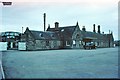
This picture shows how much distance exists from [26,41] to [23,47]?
3.44 m

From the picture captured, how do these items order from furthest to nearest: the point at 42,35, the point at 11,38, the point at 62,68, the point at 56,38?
1. the point at 11,38
2. the point at 56,38
3. the point at 42,35
4. the point at 62,68

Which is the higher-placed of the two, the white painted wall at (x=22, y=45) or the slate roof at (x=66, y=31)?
the slate roof at (x=66, y=31)

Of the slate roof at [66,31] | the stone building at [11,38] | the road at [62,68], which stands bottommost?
the road at [62,68]

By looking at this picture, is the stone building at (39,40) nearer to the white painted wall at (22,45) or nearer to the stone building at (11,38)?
the white painted wall at (22,45)

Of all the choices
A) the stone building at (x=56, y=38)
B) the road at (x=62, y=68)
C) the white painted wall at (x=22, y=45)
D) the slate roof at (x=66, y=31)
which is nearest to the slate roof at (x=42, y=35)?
the stone building at (x=56, y=38)

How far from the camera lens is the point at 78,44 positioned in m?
72.8

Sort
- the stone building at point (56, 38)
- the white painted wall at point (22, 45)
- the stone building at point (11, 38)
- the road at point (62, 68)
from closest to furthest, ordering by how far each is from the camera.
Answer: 1. the road at point (62, 68)
2. the white painted wall at point (22, 45)
3. the stone building at point (56, 38)
4. the stone building at point (11, 38)

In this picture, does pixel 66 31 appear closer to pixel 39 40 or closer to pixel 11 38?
pixel 39 40

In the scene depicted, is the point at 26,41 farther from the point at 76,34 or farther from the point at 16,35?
the point at 76,34

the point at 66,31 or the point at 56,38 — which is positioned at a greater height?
the point at 66,31

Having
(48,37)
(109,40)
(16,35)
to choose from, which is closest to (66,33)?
(48,37)

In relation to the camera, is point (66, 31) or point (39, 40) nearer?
point (39, 40)

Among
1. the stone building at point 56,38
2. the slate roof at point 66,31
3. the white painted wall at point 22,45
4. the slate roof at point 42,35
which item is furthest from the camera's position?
the slate roof at point 66,31

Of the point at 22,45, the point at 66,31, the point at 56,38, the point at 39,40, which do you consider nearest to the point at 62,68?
the point at 22,45
